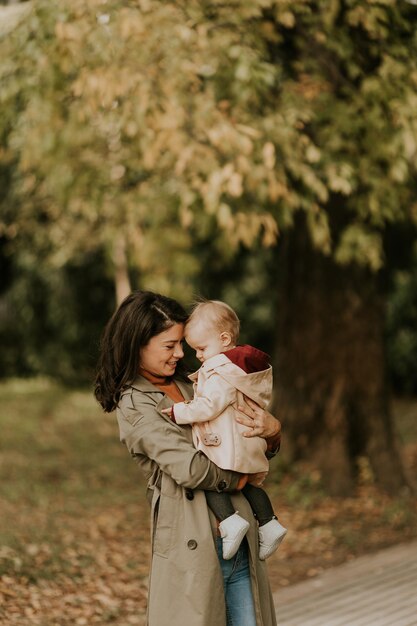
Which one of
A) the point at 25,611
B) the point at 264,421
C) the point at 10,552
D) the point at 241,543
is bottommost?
the point at 10,552

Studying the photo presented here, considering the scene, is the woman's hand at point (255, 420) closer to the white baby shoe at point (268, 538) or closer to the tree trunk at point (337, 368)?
the white baby shoe at point (268, 538)

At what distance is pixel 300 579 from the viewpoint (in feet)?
21.2

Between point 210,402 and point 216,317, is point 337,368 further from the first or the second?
point 210,402

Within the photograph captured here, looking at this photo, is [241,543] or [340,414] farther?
[340,414]

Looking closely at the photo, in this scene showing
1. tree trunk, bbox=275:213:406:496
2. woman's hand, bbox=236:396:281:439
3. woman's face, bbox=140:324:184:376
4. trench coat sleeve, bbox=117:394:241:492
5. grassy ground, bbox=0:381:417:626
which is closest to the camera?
trench coat sleeve, bbox=117:394:241:492

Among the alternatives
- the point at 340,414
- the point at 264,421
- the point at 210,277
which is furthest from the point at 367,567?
the point at 210,277

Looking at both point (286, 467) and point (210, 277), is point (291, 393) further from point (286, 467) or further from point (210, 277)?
point (210, 277)

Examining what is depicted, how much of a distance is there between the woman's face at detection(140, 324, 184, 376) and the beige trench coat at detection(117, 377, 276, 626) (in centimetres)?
11

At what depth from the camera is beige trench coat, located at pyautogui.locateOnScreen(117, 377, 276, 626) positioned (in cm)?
323

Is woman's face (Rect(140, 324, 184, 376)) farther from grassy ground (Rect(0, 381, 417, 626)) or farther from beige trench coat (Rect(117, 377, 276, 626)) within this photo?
grassy ground (Rect(0, 381, 417, 626))

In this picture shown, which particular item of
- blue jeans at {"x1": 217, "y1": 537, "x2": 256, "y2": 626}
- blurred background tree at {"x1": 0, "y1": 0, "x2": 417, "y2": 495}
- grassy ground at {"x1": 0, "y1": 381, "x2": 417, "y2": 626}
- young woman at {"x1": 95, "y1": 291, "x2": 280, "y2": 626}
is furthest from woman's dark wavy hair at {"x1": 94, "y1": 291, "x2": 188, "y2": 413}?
grassy ground at {"x1": 0, "y1": 381, "x2": 417, "y2": 626}

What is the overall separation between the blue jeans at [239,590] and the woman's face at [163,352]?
74 centimetres

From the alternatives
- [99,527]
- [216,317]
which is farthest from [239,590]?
[99,527]

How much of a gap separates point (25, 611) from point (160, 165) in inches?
170
